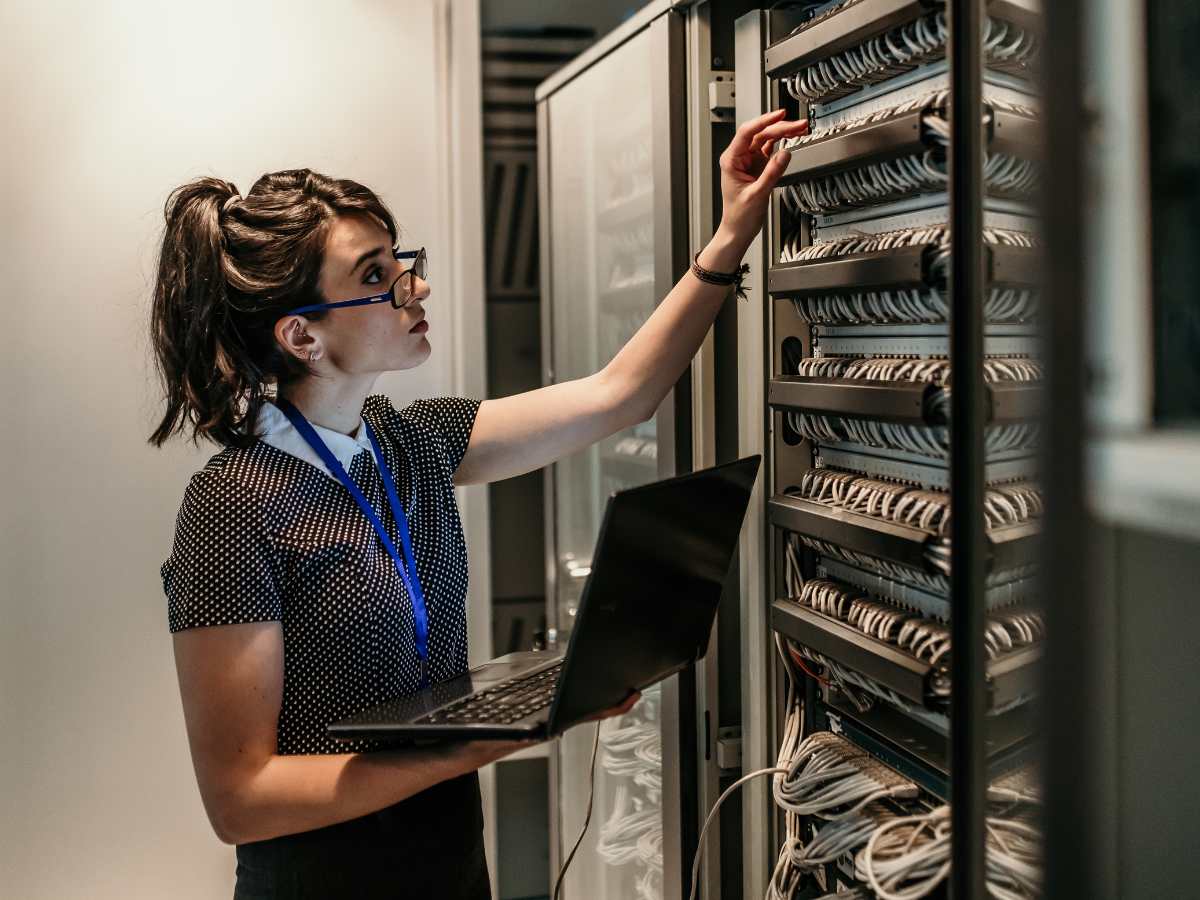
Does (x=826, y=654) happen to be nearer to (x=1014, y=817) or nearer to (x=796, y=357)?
(x=796, y=357)

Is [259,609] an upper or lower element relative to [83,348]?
lower

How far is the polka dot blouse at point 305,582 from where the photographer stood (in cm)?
132

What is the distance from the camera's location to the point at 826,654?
4.48 feet

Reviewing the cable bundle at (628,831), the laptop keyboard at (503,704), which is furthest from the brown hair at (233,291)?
the cable bundle at (628,831)

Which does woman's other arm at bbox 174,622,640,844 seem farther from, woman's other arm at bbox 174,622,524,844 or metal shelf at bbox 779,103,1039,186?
metal shelf at bbox 779,103,1039,186

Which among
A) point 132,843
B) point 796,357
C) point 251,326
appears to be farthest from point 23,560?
point 796,357

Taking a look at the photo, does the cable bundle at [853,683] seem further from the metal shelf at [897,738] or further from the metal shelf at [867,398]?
the metal shelf at [867,398]

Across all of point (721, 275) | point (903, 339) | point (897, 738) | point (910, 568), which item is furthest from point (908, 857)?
point (721, 275)

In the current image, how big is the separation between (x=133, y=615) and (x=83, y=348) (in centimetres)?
59

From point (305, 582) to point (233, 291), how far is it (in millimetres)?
416

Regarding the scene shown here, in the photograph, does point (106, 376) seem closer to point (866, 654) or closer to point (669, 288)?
point (669, 288)

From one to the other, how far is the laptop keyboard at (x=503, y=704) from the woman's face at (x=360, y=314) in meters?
0.47

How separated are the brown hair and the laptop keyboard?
470 millimetres

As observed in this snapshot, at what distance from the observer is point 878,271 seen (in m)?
1.24
